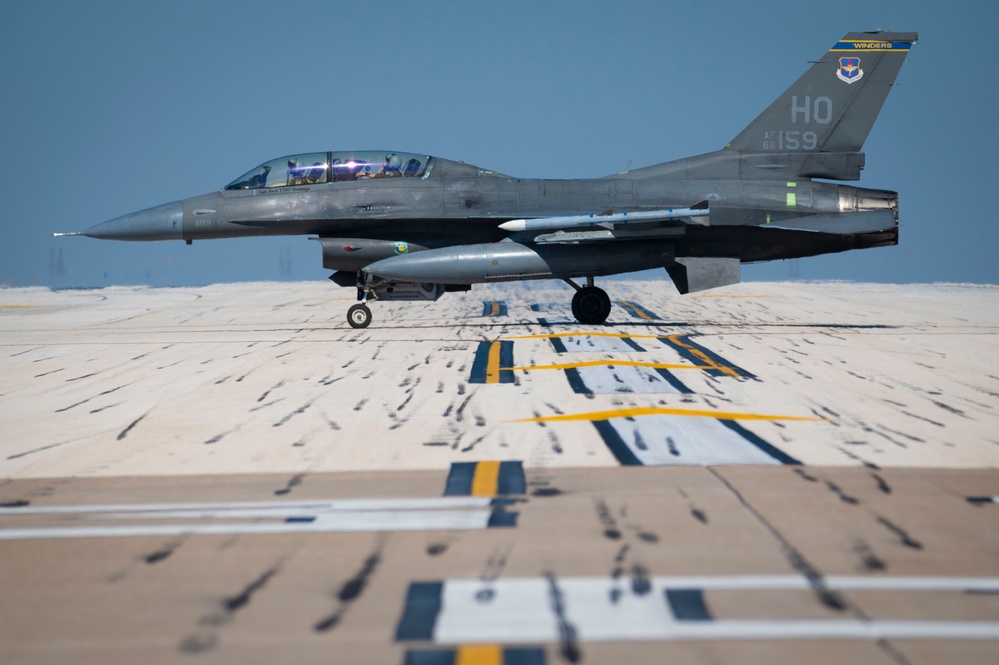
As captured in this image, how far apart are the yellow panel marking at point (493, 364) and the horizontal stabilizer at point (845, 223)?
578 centimetres

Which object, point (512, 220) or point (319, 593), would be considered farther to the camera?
point (512, 220)

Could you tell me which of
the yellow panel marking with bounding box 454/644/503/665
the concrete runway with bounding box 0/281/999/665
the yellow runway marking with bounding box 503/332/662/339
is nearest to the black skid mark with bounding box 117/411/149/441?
the concrete runway with bounding box 0/281/999/665

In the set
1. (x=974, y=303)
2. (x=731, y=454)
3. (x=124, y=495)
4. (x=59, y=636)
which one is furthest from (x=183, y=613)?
(x=974, y=303)

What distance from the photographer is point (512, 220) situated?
1728 centimetres

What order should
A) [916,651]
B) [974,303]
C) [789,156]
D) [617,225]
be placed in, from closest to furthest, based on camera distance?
[916,651]
[617,225]
[789,156]
[974,303]

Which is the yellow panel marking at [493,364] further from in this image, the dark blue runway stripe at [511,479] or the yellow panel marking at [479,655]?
the yellow panel marking at [479,655]

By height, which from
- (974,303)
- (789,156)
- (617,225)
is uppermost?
(789,156)

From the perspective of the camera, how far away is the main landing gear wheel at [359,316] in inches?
715

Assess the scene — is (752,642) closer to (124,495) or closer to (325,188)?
(124,495)

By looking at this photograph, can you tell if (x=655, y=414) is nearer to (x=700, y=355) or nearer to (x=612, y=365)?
(x=612, y=365)

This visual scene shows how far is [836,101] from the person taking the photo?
58.0 feet

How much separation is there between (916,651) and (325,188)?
15.0 meters

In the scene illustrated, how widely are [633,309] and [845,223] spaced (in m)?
6.41

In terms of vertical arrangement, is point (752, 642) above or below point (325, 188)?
below
